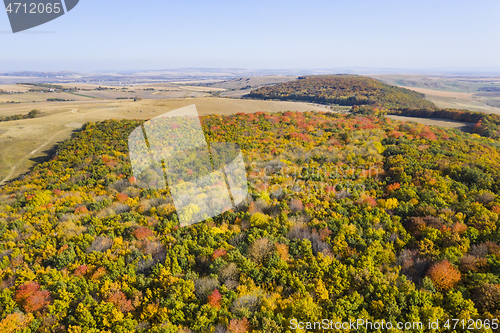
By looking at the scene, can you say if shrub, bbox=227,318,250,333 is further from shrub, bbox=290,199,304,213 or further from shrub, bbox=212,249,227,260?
shrub, bbox=290,199,304,213

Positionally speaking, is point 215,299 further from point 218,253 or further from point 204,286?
point 218,253

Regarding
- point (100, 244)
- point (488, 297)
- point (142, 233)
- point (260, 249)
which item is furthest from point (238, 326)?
point (488, 297)

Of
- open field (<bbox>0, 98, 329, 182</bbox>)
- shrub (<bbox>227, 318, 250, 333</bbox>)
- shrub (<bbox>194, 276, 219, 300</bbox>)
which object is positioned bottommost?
shrub (<bbox>194, 276, 219, 300</bbox>)

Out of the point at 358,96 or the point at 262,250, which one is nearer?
the point at 262,250

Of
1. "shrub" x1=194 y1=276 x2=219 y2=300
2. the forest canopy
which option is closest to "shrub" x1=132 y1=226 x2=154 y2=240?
the forest canopy

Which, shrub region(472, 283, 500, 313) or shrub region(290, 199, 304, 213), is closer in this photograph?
shrub region(472, 283, 500, 313)

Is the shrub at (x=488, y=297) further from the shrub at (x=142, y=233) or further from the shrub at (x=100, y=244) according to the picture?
the shrub at (x=100, y=244)

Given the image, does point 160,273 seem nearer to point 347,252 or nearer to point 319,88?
point 347,252

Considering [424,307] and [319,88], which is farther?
[319,88]

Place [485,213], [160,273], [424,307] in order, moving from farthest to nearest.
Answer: [485,213]
[160,273]
[424,307]

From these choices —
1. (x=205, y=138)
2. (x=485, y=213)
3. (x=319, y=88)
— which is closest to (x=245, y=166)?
(x=205, y=138)

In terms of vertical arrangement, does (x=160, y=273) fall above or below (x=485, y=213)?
below
